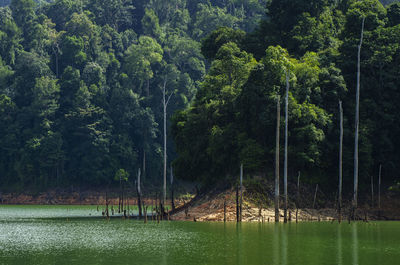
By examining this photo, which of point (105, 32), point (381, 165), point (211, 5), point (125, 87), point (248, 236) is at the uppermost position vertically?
point (211, 5)

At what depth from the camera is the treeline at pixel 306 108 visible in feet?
191

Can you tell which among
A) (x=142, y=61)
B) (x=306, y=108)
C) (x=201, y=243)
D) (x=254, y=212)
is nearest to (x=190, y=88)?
(x=142, y=61)

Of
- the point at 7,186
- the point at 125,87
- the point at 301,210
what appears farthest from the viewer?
the point at 125,87

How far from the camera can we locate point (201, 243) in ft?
122

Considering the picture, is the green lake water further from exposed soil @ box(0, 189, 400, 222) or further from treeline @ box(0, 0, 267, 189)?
treeline @ box(0, 0, 267, 189)

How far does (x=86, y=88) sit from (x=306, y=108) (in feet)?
187

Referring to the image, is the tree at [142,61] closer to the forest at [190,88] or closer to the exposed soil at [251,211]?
the forest at [190,88]

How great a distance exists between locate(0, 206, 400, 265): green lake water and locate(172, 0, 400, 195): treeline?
8524 mm

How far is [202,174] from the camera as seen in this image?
64.1 m

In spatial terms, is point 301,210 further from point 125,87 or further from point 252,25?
point 252,25

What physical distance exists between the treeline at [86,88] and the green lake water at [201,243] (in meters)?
52.5

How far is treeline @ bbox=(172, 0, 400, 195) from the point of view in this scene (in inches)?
2295

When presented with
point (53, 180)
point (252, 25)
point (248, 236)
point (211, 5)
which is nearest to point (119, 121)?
point (53, 180)

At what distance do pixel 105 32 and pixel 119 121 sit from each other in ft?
75.6
